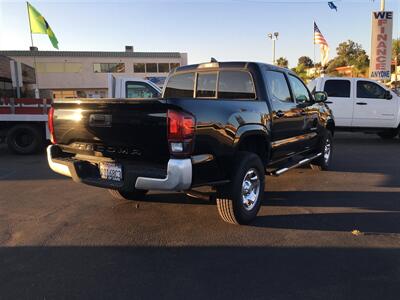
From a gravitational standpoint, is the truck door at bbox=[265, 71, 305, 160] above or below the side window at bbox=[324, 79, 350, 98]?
below

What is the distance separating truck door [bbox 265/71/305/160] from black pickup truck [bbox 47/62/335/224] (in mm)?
17

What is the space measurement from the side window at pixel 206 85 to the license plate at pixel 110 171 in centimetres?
223

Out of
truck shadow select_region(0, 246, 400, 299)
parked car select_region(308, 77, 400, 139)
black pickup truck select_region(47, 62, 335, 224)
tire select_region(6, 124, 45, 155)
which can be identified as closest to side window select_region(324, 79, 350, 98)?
parked car select_region(308, 77, 400, 139)

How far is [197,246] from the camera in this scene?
13.4ft

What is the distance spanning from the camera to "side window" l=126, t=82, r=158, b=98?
1012cm

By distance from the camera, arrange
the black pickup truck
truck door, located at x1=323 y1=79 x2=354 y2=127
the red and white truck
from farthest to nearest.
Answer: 1. truck door, located at x1=323 y1=79 x2=354 y2=127
2. the red and white truck
3. the black pickup truck

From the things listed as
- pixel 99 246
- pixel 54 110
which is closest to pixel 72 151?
pixel 54 110

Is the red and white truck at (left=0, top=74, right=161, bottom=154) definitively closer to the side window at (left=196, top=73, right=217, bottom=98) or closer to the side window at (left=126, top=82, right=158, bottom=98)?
the side window at (left=126, top=82, right=158, bottom=98)

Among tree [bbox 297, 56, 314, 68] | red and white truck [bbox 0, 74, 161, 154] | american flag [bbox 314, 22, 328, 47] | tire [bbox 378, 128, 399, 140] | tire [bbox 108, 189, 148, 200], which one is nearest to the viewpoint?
tire [bbox 108, 189, 148, 200]

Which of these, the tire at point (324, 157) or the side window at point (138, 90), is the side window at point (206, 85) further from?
the side window at point (138, 90)

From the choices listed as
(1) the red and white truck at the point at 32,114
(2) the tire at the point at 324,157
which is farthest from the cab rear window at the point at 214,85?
(1) the red and white truck at the point at 32,114

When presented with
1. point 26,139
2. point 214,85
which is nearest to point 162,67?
point 26,139

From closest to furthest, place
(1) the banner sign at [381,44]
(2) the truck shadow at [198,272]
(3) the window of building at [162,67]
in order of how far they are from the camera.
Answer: (2) the truck shadow at [198,272] → (1) the banner sign at [381,44] → (3) the window of building at [162,67]

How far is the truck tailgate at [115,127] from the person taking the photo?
3912mm
